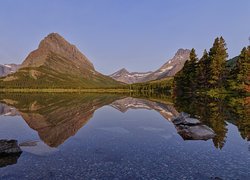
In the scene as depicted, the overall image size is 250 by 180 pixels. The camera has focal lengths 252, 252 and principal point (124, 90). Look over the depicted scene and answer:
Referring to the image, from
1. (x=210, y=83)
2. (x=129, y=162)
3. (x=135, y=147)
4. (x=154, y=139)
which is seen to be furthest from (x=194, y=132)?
(x=210, y=83)

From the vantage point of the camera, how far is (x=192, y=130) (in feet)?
106

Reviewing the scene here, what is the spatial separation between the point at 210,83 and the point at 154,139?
266 ft

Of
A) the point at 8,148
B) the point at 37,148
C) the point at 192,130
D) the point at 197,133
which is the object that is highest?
the point at 192,130

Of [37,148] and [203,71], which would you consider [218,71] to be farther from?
[37,148]

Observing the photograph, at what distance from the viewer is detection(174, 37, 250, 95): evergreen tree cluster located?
93.1 meters

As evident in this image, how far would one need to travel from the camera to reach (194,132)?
104 feet

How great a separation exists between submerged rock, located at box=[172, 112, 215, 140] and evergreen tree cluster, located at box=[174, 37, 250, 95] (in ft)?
206

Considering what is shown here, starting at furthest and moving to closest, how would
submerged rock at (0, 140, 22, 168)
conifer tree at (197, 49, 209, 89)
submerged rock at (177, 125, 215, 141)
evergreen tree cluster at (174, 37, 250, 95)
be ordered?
conifer tree at (197, 49, 209, 89)
evergreen tree cluster at (174, 37, 250, 95)
submerged rock at (177, 125, 215, 141)
submerged rock at (0, 140, 22, 168)

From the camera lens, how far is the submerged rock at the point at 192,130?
30250 mm

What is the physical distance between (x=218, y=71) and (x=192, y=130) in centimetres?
7235

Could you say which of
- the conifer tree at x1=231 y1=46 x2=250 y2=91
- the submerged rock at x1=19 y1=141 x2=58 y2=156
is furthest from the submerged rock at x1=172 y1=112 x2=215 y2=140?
the conifer tree at x1=231 y1=46 x2=250 y2=91

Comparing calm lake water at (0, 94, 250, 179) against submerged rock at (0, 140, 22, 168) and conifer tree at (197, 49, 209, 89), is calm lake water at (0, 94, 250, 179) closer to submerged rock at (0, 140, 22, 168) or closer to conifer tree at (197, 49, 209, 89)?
submerged rock at (0, 140, 22, 168)

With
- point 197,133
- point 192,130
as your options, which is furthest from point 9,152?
point 192,130

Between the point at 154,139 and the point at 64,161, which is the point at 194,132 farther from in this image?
Result: the point at 64,161
